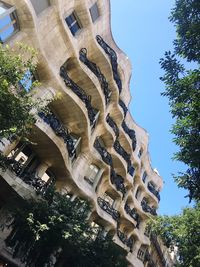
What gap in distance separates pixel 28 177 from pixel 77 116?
5751mm

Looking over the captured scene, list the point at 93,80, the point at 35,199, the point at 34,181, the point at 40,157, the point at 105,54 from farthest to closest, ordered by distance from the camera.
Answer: the point at 105,54 → the point at 93,80 → the point at 40,157 → the point at 34,181 → the point at 35,199

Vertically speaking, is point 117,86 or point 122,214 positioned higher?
point 117,86

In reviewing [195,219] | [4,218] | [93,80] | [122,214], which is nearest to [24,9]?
[93,80]

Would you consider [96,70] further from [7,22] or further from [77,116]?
[7,22]

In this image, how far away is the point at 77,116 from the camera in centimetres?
1994

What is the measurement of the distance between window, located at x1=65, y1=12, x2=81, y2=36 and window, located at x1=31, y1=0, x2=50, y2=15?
8.15 ft

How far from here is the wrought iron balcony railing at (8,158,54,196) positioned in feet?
51.0

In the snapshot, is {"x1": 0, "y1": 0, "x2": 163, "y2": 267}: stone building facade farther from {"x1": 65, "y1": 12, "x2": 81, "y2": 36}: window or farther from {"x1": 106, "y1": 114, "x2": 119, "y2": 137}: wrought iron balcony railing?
{"x1": 106, "y1": 114, "x2": 119, "y2": 137}: wrought iron balcony railing

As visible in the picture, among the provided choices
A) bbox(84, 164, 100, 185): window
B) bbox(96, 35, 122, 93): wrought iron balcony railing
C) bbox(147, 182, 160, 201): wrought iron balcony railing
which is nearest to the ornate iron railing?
bbox(84, 164, 100, 185): window

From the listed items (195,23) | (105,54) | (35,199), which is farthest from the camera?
(105,54)

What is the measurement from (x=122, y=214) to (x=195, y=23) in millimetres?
18944

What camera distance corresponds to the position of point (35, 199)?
51.2ft

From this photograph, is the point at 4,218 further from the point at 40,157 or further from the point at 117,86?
the point at 117,86

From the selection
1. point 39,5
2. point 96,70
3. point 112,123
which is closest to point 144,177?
point 112,123
